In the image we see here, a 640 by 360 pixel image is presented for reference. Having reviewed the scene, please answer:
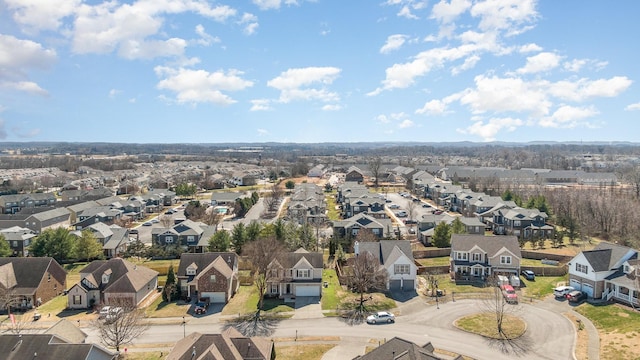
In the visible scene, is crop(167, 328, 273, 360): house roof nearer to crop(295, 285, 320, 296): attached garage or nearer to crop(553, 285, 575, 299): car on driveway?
crop(295, 285, 320, 296): attached garage

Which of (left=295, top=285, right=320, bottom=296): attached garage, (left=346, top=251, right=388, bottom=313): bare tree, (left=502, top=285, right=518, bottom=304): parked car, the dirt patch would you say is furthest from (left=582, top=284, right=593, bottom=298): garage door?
(left=295, top=285, right=320, bottom=296): attached garage

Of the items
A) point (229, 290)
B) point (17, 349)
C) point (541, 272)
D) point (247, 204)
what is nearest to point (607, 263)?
point (541, 272)

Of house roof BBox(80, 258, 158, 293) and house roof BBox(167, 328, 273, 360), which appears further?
house roof BBox(80, 258, 158, 293)

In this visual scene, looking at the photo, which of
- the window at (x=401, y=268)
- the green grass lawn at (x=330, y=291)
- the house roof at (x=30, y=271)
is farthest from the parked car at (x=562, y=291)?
the house roof at (x=30, y=271)

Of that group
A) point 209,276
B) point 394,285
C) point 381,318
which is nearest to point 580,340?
point 381,318

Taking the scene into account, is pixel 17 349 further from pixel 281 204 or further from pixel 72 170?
pixel 72 170
